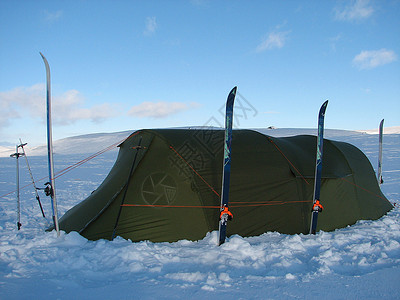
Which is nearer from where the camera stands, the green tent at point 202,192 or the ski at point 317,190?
the green tent at point 202,192

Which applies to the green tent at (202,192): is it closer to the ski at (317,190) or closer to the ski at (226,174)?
the ski at (317,190)

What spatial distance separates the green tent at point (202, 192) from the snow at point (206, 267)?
0.92 feet

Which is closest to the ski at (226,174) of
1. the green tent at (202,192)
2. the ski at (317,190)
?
the green tent at (202,192)

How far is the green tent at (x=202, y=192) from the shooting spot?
4859mm

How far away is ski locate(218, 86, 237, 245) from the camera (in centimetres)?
463

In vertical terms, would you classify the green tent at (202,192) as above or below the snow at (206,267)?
above

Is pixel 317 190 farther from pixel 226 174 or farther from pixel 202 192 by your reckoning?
pixel 202 192

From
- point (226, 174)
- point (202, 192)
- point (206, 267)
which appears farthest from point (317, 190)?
point (206, 267)

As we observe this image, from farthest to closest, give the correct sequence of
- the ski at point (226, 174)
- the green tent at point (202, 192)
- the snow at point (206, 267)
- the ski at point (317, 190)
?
the ski at point (317, 190) → the green tent at point (202, 192) → the ski at point (226, 174) → the snow at point (206, 267)

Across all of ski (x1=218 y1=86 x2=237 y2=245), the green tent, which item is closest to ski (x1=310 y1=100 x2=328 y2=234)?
the green tent

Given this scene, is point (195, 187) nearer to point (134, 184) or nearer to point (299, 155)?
point (134, 184)

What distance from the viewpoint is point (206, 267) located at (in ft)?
12.5

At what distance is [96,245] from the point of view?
4336mm

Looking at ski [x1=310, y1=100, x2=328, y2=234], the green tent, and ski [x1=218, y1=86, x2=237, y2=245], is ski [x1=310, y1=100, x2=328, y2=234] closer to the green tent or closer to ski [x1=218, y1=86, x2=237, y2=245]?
the green tent
